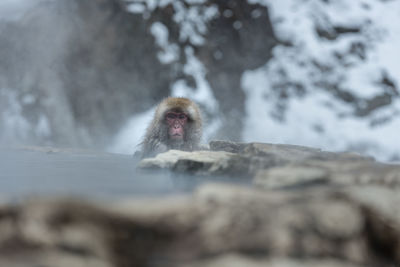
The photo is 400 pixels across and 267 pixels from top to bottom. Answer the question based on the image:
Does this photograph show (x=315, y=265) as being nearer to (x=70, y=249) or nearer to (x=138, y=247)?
(x=138, y=247)

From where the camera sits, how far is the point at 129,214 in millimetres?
726

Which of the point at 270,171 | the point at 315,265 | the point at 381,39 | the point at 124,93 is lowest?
the point at 315,265

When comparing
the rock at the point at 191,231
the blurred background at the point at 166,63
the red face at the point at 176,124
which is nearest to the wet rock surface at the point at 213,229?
the rock at the point at 191,231

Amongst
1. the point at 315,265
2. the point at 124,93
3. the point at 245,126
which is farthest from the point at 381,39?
the point at 315,265

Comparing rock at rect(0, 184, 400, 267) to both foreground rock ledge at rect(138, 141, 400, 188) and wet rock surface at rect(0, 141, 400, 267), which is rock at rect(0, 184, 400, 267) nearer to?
wet rock surface at rect(0, 141, 400, 267)

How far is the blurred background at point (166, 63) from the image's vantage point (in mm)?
5844

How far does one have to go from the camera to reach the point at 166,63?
616cm

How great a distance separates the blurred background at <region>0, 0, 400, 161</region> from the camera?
5.84 m

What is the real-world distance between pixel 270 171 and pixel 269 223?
0.81 feet

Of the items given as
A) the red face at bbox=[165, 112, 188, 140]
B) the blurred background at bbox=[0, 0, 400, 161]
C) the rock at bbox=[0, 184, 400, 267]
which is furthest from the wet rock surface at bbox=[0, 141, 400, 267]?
the blurred background at bbox=[0, 0, 400, 161]

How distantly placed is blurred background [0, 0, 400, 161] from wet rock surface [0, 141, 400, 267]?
4730mm

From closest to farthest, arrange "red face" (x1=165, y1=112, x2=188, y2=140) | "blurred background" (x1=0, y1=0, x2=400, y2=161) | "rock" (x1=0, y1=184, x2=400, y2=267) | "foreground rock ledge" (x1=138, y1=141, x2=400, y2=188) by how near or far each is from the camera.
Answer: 1. "rock" (x1=0, y1=184, x2=400, y2=267)
2. "foreground rock ledge" (x1=138, y1=141, x2=400, y2=188)
3. "red face" (x1=165, y1=112, x2=188, y2=140)
4. "blurred background" (x1=0, y1=0, x2=400, y2=161)

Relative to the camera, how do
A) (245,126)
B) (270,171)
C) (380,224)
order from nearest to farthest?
(380,224)
(270,171)
(245,126)

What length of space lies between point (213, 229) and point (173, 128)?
194 centimetres
